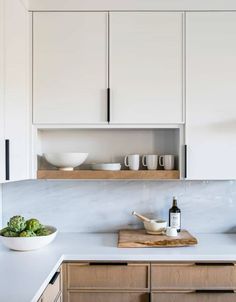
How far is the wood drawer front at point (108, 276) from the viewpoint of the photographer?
6.29 ft

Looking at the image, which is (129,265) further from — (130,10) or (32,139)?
(130,10)

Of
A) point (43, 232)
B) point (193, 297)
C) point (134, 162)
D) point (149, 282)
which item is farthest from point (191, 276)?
point (43, 232)

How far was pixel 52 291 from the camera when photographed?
1.67m

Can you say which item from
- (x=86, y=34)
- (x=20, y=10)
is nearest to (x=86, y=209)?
(x=86, y=34)

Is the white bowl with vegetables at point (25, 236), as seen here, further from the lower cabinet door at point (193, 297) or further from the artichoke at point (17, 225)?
the lower cabinet door at point (193, 297)

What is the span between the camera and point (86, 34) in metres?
2.15

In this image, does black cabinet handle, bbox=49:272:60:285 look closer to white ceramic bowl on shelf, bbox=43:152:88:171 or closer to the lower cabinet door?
the lower cabinet door

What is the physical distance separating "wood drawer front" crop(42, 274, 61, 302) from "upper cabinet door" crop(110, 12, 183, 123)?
104 centimetres

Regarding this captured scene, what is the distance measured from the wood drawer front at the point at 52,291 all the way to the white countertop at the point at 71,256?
0.06m

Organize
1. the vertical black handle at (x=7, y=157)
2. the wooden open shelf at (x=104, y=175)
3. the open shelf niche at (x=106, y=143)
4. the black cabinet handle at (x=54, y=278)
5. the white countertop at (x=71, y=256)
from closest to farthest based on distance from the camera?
the white countertop at (x=71, y=256) → the black cabinet handle at (x=54, y=278) → the vertical black handle at (x=7, y=157) → the wooden open shelf at (x=104, y=175) → the open shelf niche at (x=106, y=143)

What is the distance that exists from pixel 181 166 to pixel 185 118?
0.32 meters

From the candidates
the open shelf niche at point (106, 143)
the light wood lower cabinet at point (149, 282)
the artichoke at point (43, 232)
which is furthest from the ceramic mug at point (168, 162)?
the artichoke at point (43, 232)

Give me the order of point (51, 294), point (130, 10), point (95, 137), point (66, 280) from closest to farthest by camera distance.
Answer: point (51, 294) < point (66, 280) < point (130, 10) < point (95, 137)

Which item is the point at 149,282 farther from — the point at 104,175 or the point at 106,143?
the point at 106,143
